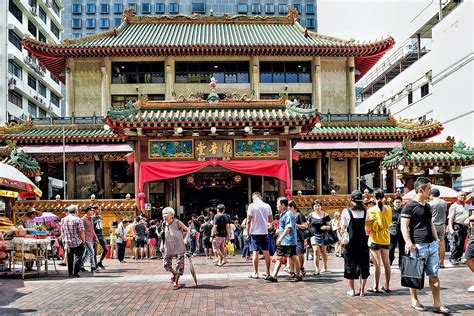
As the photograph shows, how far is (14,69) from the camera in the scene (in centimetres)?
4678

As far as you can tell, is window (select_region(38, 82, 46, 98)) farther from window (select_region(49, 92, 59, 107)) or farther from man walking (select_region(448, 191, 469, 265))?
man walking (select_region(448, 191, 469, 265))

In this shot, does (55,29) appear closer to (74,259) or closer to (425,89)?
(425,89)

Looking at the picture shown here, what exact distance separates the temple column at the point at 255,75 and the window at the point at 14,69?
2400cm

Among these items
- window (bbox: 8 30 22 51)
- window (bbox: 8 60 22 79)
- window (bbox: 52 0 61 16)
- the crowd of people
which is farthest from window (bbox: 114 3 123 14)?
the crowd of people

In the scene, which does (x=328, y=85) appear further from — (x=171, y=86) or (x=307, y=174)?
(x=171, y=86)

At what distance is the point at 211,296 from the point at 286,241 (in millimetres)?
2548

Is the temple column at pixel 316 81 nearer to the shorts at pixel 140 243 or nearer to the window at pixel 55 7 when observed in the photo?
the shorts at pixel 140 243

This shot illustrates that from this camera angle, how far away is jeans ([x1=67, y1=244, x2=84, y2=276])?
14.1 meters

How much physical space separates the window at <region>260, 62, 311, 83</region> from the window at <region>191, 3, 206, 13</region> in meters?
50.4

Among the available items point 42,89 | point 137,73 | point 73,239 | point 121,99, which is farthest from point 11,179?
point 42,89

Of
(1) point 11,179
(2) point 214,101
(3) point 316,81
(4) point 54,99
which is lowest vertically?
(1) point 11,179

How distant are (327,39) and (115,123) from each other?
1726 centimetres

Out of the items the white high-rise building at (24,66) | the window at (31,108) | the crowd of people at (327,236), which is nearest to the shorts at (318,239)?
the crowd of people at (327,236)

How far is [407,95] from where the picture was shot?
48.9 metres
